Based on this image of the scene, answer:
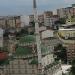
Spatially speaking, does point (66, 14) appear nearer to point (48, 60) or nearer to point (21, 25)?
point (21, 25)

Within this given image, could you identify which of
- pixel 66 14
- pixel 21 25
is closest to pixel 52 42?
pixel 21 25

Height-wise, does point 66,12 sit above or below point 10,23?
above

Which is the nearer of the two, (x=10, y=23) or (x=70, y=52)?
(x=70, y=52)

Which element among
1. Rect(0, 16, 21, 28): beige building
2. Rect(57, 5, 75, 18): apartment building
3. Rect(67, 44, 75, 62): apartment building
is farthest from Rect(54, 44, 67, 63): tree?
Rect(57, 5, 75, 18): apartment building

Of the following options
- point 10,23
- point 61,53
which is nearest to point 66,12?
point 10,23

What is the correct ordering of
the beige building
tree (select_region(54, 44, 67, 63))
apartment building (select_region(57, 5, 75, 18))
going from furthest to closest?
apartment building (select_region(57, 5, 75, 18))
the beige building
tree (select_region(54, 44, 67, 63))

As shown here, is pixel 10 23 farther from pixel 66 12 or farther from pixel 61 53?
pixel 61 53

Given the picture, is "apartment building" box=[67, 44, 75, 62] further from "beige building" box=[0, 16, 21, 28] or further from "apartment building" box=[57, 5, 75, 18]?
"apartment building" box=[57, 5, 75, 18]

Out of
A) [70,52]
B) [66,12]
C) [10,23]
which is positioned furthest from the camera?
[66,12]

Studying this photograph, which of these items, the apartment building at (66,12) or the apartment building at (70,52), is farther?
the apartment building at (66,12)

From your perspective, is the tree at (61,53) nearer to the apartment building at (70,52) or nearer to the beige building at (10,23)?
the apartment building at (70,52)

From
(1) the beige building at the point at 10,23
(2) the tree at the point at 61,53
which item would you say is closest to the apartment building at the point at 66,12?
(1) the beige building at the point at 10,23
